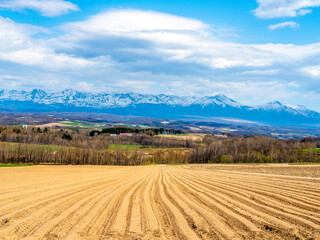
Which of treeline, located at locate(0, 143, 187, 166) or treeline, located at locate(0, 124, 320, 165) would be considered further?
treeline, located at locate(0, 143, 187, 166)

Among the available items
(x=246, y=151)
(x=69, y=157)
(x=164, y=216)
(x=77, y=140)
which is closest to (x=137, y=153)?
(x=69, y=157)

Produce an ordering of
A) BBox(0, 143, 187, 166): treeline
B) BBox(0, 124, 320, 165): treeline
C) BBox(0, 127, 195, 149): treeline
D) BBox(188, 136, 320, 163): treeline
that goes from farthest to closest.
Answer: BBox(0, 127, 195, 149): treeline < BBox(0, 143, 187, 166): treeline < BBox(188, 136, 320, 163): treeline < BBox(0, 124, 320, 165): treeline

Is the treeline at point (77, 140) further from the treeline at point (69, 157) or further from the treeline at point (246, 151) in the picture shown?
the treeline at point (246, 151)

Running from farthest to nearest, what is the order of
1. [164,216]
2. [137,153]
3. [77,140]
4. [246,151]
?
[77,140] → [137,153] → [246,151] → [164,216]

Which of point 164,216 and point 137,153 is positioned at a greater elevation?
point 164,216

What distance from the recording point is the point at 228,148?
98.4 metres

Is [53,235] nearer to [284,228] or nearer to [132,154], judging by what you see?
[284,228]

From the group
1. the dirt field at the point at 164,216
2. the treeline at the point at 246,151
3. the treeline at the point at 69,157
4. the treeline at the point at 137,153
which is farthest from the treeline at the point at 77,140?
the dirt field at the point at 164,216

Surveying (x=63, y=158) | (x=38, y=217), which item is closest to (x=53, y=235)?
(x=38, y=217)

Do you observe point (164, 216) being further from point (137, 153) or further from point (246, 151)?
point (137, 153)

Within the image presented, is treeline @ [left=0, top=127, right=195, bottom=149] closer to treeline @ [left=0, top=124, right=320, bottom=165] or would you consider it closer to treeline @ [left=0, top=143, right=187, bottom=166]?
treeline @ [left=0, top=124, right=320, bottom=165]

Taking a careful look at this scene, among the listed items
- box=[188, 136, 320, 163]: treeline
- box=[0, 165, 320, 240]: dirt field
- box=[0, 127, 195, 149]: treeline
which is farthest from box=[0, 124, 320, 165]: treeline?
box=[0, 165, 320, 240]: dirt field

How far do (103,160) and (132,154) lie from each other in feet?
35.4

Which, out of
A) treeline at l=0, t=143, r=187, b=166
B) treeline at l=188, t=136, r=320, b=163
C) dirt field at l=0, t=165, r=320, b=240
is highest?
dirt field at l=0, t=165, r=320, b=240
